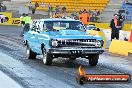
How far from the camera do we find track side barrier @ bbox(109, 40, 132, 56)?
1787 centimetres

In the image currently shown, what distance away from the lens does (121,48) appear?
18484 millimetres

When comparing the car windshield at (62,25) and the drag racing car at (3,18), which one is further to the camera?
the drag racing car at (3,18)

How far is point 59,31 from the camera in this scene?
43.2 ft

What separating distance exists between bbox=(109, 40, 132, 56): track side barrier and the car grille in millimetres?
5740

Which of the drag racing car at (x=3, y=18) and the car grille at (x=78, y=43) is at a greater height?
the car grille at (x=78, y=43)

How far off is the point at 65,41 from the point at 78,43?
404mm

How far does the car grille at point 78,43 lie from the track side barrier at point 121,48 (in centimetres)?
574

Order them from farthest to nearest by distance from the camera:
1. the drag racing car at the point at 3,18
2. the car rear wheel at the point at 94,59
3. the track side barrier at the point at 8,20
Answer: the track side barrier at the point at 8,20, the drag racing car at the point at 3,18, the car rear wheel at the point at 94,59

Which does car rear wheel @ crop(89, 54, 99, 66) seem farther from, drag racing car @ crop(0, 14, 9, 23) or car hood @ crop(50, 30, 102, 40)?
drag racing car @ crop(0, 14, 9, 23)

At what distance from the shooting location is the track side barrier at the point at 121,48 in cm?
1787

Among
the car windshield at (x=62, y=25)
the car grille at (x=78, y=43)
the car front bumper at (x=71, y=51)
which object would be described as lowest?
the car front bumper at (x=71, y=51)

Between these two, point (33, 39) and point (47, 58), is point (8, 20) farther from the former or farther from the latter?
point (47, 58)

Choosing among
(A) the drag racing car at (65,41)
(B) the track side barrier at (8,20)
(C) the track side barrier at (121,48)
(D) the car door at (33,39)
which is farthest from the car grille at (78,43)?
(B) the track side barrier at (8,20)

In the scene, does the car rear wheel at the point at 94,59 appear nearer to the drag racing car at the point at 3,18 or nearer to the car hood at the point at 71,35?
the car hood at the point at 71,35
